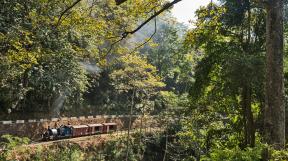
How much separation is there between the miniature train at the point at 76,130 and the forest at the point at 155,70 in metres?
1.21

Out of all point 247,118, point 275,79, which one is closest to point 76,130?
point 247,118

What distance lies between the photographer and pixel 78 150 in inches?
821

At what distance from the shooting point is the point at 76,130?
22.9m

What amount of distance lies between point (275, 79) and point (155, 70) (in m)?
14.9

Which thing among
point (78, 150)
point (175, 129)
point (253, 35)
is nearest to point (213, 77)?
point (253, 35)

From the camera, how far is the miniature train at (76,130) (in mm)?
20969

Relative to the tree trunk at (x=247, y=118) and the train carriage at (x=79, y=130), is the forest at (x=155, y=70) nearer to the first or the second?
the tree trunk at (x=247, y=118)

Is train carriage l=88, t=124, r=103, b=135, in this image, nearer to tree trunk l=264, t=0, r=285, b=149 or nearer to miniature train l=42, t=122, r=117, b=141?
miniature train l=42, t=122, r=117, b=141

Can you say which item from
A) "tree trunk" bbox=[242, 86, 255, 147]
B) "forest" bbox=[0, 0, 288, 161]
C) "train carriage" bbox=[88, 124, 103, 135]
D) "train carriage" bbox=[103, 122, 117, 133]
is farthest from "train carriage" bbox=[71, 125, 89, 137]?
"tree trunk" bbox=[242, 86, 255, 147]

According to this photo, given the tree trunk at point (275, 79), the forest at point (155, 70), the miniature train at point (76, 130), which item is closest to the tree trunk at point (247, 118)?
the forest at point (155, 70)

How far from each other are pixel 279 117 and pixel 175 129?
2575 centimetres

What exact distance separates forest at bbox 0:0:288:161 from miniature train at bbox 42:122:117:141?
3.97 ft

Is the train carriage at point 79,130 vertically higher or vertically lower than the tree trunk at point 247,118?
lower

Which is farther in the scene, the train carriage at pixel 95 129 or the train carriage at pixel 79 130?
the train carriage at pixel 95 129
